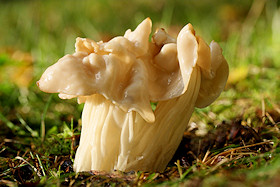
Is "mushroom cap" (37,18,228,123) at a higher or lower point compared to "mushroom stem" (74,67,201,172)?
higher

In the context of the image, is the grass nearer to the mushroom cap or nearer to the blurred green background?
the blurred green background

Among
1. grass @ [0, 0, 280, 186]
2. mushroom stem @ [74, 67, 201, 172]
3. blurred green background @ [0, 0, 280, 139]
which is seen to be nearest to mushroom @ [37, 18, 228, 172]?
mushroom stem @ [74, 67, 201, 172]

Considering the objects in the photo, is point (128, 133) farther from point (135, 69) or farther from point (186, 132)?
point (186, 132)

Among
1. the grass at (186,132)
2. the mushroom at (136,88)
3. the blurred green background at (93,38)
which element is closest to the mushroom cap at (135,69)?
the mushroom at (136,88)

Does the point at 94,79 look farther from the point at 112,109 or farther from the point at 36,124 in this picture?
the point at 36,124

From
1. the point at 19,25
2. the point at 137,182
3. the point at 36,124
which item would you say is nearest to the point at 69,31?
the point at 19,25

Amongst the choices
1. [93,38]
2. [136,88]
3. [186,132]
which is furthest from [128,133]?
[93,38]
